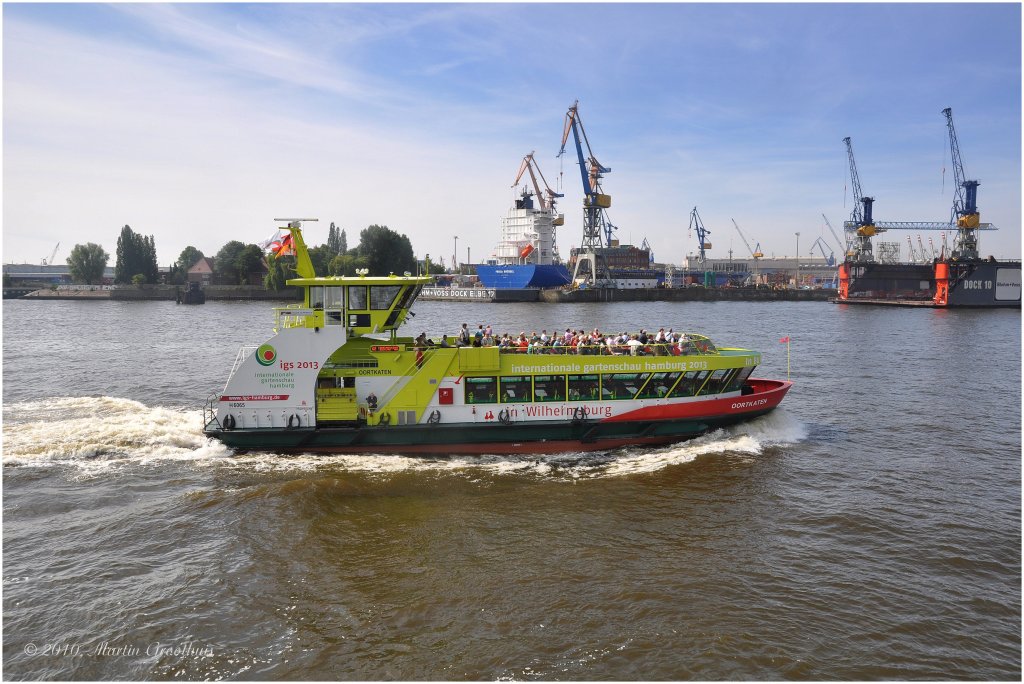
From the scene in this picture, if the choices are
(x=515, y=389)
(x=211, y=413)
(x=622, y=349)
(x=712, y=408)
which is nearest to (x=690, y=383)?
(x=712, y=408)

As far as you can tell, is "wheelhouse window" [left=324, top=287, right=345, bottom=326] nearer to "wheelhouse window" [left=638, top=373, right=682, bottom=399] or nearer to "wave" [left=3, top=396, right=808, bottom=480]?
"wave" [left=3, top=396, right=808, bottom=480]

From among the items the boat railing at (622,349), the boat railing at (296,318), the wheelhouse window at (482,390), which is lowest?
the wheelhouse window at (482,390)

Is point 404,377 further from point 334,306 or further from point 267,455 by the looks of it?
point 267,455

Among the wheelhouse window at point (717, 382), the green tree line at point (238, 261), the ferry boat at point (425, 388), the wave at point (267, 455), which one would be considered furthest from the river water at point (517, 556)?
the green tree line at point (238, 261)

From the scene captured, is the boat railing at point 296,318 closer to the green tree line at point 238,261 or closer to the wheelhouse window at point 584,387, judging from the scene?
the wheelhouse window at point 584,387

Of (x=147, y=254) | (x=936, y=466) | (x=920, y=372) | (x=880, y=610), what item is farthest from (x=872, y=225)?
(x=147, y=254)

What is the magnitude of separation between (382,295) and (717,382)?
36.4 feet

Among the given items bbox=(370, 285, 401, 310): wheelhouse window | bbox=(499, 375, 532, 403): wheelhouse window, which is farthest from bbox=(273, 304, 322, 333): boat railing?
bbox=(499, 375, 532, 403): wheelhouse window

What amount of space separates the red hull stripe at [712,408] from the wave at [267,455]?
0.80 m

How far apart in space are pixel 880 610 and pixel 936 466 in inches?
396

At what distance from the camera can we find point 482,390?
1983 cm

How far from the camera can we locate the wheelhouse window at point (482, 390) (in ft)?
64.8

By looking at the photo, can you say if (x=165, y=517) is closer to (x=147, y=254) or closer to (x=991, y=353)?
(x=991, y=353)

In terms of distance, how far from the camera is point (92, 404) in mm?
25391
